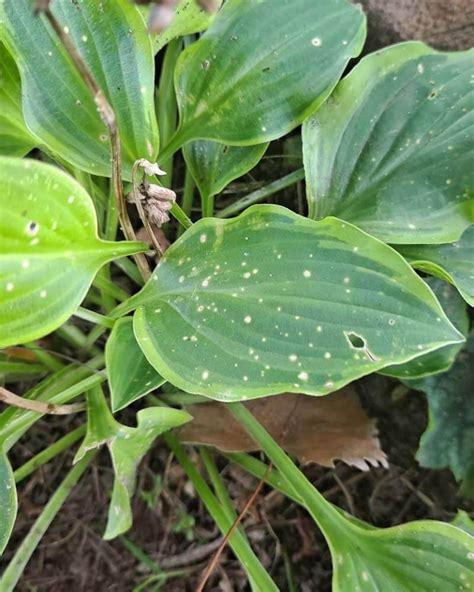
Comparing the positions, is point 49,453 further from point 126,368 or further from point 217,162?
point 217,162

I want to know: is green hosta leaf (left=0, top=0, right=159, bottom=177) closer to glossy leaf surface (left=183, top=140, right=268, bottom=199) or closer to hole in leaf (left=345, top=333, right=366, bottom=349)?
glossy leaf surface (left=183, top=140, right=268, bottom=199)

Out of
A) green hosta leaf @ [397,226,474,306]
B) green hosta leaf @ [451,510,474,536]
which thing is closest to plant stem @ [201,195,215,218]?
green hosta leaf @ [397,226,474,306]

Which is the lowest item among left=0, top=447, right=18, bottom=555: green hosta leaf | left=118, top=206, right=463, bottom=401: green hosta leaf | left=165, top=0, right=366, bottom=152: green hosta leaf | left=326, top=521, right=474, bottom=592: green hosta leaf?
left=326, top=521, right=474, bottom=592: green hosta leaf

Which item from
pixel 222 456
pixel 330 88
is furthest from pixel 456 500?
pixel 330 88

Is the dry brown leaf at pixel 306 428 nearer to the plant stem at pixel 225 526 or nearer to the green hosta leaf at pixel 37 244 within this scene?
the plant stem at pixel 225 526

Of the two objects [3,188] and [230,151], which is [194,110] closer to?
[230,151]

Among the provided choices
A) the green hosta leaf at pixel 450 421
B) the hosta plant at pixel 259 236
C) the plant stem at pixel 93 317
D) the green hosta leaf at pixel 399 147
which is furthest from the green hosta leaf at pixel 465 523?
the plant stem at pixel 93 317
